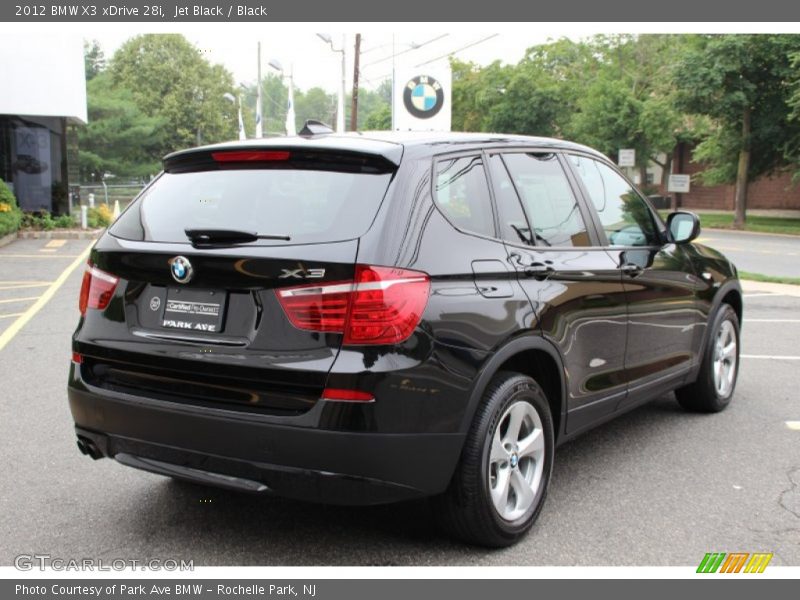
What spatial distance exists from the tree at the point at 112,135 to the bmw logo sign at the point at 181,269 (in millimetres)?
55695

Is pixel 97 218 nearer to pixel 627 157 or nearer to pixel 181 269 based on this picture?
pixel 627 157

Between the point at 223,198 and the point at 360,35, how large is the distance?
34.1 metres

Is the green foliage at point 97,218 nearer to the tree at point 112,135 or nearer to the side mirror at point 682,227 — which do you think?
the side mirror at point 682,227

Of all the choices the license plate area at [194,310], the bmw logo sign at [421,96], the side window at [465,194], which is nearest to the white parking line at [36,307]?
the license plate area at [194,310]

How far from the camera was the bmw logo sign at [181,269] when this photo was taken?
3.41 meters

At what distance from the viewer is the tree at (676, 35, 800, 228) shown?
29531 millimetres

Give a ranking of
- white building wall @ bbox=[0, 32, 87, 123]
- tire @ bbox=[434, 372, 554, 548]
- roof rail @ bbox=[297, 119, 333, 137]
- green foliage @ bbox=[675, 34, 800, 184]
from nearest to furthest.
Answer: tire @ bbox=[434, 372, 554, 548] < roof rail @ bbox=[297, 119, 333, 137] < white building wall @ bbox=[0, 32, 87, 123] < green foliage @ bbox=[675, 34, 800, 184]

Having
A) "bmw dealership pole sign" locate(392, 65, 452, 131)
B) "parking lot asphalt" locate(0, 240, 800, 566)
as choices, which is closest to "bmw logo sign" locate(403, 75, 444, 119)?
"bmw dealership pole sign" locate(392, 65, 452, 131)

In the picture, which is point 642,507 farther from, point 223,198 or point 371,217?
point 223,198

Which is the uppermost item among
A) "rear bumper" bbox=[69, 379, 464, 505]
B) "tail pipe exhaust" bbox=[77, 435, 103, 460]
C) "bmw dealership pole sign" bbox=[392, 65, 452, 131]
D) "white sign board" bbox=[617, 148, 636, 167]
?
"bmw dealership pole sign" bbox=[392, 65, 452, 131]

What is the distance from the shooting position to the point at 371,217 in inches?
131

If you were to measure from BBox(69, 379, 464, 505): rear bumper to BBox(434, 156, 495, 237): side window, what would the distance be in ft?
3.04

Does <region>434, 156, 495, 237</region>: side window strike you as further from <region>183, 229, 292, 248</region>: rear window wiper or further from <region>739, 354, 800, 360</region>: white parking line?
<region>739, 354, 800, 360</region>: white parking line

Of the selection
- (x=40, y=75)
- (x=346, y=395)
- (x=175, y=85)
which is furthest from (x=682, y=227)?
(x=175, y=85)
